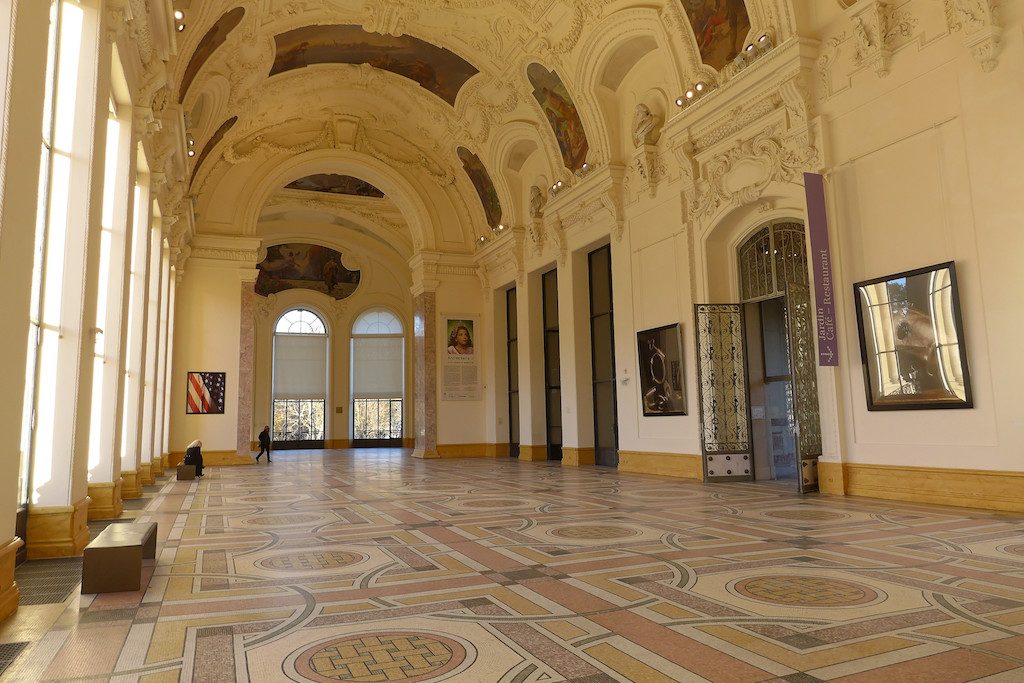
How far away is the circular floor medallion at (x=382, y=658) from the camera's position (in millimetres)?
2766

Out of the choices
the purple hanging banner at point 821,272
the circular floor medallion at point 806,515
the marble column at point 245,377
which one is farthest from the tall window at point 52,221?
the marble column at point 245,377

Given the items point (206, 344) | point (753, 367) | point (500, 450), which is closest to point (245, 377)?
point (206, 344)

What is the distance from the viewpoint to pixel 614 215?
14.4 metres

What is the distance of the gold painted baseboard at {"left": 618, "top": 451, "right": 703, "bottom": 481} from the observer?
11961mm

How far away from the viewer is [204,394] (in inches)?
711

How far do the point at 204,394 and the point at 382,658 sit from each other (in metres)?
16.8

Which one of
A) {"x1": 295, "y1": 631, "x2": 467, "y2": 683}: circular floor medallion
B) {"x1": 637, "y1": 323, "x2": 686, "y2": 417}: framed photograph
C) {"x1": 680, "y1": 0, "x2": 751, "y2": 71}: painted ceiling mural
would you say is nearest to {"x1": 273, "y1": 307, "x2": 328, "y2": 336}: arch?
{"x1": 637, "y1": 323, "x2": 686, "y2": 417}: framed photograph

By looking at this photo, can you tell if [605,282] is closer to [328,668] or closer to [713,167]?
[713,167]

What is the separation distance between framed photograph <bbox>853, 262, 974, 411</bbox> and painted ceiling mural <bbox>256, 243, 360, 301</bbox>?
25790 millimetres

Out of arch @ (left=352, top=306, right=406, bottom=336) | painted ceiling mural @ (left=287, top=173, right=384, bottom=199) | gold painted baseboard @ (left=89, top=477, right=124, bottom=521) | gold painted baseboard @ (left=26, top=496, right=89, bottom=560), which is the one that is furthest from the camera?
arch @ (left=352, top=306, right=406, bottom=336)

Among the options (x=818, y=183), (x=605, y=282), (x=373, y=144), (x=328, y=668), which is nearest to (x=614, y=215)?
(x=605, y=282)

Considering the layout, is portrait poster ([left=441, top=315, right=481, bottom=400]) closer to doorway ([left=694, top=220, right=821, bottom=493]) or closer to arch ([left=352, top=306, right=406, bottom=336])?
doorway ([left=694, top=220, right=821, bottom=493])

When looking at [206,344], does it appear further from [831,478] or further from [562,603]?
[562,603]

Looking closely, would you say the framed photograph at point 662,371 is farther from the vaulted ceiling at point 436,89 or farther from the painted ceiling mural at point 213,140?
the painted ceiling mural at point 213,140
